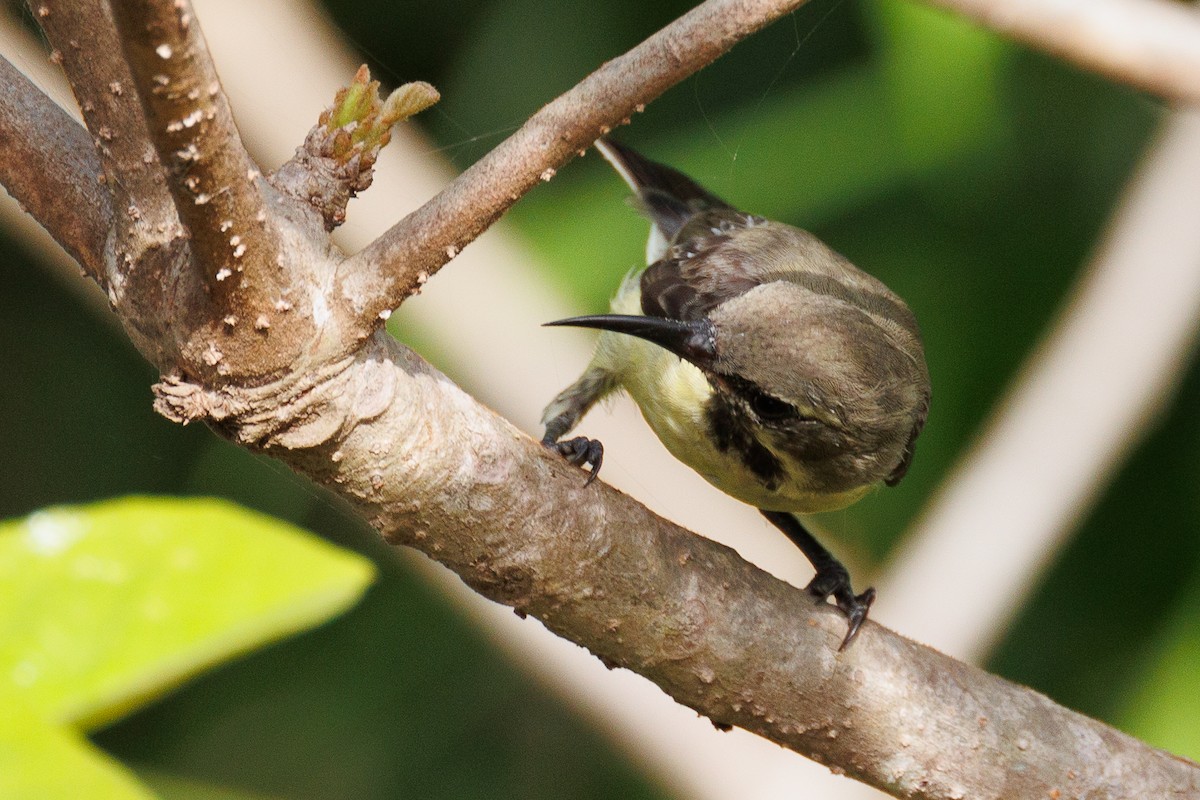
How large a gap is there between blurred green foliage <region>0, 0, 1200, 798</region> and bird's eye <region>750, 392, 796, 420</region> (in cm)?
165

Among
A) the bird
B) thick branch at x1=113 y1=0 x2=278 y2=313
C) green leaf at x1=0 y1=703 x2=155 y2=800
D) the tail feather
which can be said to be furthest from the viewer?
the tail feather

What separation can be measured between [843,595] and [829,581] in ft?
0.48

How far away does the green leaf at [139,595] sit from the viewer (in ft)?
5.41

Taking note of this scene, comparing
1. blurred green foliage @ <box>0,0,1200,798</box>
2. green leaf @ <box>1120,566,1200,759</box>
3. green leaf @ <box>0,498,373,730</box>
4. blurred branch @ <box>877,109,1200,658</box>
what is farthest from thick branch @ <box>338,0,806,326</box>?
green leaf @ <box>1120,566,1200,759</box>

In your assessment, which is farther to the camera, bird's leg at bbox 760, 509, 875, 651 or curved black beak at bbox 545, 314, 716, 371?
curved black beak at bbox 545, 314, 716, 371

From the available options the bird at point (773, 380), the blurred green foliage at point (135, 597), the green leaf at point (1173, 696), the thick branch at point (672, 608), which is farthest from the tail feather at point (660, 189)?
the blurred green foliage at point (135, 597)

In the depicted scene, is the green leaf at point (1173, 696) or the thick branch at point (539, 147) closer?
the thick branch at point (539, 147)

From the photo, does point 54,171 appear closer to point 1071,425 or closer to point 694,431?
→ point 694,431

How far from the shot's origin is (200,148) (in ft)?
4.38

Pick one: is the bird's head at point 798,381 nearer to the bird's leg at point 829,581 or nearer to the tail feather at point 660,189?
the bird's leg at point 829,581

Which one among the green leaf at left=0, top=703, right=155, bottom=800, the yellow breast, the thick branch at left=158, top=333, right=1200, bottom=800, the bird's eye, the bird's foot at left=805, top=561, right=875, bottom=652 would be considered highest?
the bird's eye

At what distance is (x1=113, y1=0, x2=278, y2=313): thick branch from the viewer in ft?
3.89

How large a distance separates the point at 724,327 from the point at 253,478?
232cm

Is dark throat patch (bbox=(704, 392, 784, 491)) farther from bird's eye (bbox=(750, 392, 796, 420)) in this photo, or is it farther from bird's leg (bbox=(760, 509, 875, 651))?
bird's leg (bbox=(760, 509, 875, 651))
